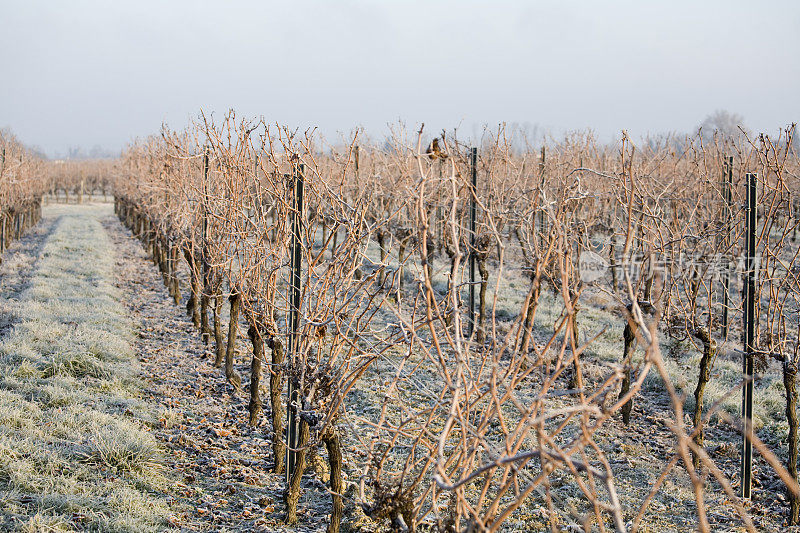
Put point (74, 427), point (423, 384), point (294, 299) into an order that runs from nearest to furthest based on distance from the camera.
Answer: point (294, 299), point (74, 427), point (423, 384)

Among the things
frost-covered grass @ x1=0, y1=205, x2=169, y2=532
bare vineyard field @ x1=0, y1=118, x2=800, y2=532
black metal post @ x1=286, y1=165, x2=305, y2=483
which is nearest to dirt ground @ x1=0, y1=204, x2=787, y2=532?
bare vineyard field @ x1=0, y1=118, x2=800, y2=532

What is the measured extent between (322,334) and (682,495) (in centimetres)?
274

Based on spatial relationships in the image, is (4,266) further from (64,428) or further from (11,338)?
(64,428)

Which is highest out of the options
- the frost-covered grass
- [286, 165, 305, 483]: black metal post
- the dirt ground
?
[286, 165, 305, 483]: black metal post

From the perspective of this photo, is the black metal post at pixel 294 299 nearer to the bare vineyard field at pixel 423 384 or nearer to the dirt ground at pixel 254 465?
the bare vineyard field at pixel 423 384

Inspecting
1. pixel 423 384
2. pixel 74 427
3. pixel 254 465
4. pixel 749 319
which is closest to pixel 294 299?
pixel 254 465

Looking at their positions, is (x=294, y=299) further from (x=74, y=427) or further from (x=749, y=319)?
(x=749, y=319)

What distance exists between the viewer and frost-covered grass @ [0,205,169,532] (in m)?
3.34

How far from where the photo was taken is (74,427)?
435 centimetres

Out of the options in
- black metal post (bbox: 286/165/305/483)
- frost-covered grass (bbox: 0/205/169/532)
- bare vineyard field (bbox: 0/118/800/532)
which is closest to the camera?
bare vineyard field (bbox: 0/118/800/532)

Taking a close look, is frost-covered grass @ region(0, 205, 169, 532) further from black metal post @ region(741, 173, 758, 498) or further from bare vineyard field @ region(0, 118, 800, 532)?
black metal post @ region(741, 173, 758, 498)

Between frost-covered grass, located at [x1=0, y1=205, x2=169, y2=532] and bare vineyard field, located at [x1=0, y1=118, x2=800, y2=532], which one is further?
frost-covered grass, located at [x1=0, y1=205, x2=169, y2=532]

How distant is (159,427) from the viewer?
4.77 metres

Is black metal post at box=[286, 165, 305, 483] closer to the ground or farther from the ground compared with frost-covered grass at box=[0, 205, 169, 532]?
farther from the ground
